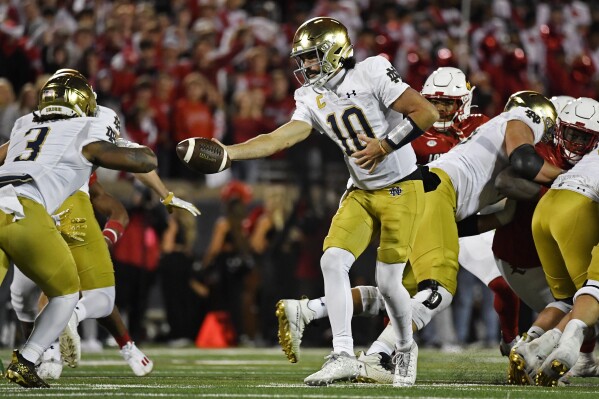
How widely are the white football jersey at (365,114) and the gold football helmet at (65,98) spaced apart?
1.21m

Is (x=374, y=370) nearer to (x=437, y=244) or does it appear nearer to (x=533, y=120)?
(x=437, y=244)

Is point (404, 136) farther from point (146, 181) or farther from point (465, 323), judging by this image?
point (465, 323)

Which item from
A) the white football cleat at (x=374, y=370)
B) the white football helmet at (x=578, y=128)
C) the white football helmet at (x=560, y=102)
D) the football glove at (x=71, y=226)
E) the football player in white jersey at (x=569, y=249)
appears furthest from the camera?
the white football helmet at (x=560, y=102)

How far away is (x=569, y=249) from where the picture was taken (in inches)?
252

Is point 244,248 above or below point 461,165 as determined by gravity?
below

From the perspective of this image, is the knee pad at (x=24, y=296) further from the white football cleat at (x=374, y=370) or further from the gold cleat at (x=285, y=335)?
the white football cleat at (x=374, y=370)

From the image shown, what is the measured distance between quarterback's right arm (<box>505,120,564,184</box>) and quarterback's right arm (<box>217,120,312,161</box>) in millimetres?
1217

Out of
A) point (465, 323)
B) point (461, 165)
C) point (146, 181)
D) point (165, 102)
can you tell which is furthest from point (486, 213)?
point (165, 102)

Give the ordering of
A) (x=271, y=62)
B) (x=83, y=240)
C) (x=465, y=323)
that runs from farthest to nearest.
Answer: (x=271, y=62), (x=465, y=323), (x=83, y=240)

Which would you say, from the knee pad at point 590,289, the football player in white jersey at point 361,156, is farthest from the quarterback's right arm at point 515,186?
the knee pad at point 590,289

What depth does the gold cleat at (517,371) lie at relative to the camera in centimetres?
609

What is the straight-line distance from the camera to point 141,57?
12805 mm

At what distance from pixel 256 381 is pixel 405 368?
33.9 inches

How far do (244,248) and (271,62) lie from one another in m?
2.79
